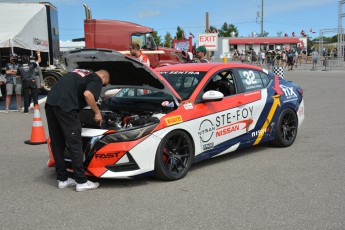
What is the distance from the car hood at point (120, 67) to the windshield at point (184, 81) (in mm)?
310

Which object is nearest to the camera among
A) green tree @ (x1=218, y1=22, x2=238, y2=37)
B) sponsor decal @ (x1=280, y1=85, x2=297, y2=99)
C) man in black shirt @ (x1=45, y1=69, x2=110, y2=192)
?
man in black shirt @ (x1=45, y1=69, x2=110, y2=192)

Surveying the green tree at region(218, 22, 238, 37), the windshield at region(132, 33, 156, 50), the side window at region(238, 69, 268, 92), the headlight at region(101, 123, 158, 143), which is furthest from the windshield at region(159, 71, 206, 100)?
the green tree at region(218, 22, 238, 37)

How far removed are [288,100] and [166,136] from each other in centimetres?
277

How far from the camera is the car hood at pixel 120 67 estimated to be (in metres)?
5.02

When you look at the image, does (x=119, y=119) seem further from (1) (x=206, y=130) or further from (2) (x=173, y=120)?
(1) (x=206, y=130)

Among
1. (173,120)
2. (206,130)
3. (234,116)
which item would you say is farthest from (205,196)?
(234,116)

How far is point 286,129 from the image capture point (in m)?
6.87

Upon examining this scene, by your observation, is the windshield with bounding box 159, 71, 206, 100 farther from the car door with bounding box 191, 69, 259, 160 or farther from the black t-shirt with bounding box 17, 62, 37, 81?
the black t-shirt with bounding box 17, 62, 37, 81

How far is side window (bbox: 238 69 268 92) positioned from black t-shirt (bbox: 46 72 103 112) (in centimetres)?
244

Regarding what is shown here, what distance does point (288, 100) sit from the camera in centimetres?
684

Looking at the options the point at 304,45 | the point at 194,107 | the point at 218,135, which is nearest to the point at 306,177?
the point at 218,135

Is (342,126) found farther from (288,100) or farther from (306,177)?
(306,177)

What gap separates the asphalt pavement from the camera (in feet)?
12.6

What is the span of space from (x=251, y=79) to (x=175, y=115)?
6.14 ft
